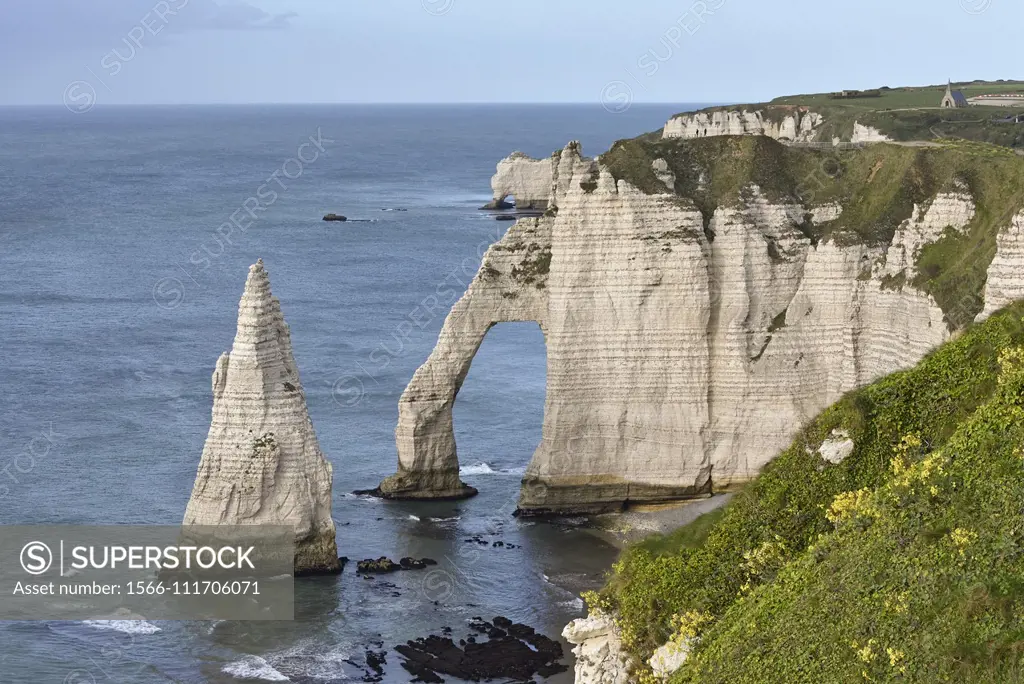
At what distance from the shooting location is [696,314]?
48.6 meters

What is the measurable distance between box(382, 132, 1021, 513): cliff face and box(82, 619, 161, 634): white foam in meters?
11.9

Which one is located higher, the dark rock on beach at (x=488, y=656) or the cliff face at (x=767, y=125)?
the cliff face at (x=767, y=125)

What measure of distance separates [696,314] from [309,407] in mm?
16981

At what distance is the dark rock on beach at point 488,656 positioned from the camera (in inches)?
1479

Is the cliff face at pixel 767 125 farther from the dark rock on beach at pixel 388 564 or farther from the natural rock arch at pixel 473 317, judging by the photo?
the dark rock on beach at pixel 388 564

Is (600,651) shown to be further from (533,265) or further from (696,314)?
(533,265)

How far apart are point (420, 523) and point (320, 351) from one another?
2122 cm

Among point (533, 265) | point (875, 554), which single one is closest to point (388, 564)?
point (533, 265)

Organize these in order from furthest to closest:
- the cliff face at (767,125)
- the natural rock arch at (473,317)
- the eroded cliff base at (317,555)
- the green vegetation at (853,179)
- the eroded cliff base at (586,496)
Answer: the cliff face at (767,125)
the natural rock arch at (473,317)
the eroded cliff base at (586,496)
the green vegetation at (853,179)
the eroded cliff base at (317,555)

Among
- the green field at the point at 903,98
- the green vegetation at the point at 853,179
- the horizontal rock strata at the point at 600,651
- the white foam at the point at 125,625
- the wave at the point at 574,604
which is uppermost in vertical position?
the green field at the point at 903,98

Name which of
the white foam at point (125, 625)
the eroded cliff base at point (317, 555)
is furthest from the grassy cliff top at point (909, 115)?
the white foam at point (125, 625)

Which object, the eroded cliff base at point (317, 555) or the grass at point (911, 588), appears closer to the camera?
the grass at point (911, 588)

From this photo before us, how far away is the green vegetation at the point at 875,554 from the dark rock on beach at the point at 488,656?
8.08 m

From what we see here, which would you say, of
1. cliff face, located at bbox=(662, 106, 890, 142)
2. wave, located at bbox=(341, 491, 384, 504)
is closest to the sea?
wave, located at bbox=(341, 491, 384, 504)
